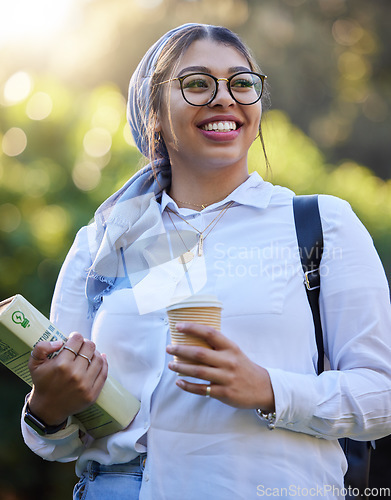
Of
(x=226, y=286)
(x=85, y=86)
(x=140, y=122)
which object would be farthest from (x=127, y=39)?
(x=226, y=286)

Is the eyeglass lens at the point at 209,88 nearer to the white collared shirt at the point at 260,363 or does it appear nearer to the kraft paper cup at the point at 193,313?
the white collared shirt at the point at 260,363

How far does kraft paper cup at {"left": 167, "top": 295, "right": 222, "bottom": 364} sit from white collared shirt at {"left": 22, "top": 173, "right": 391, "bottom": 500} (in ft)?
0.70

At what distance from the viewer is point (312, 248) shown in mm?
1732

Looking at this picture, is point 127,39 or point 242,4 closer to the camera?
point 127,39

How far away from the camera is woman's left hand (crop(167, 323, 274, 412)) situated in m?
1.42

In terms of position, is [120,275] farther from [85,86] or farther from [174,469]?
[85,86]

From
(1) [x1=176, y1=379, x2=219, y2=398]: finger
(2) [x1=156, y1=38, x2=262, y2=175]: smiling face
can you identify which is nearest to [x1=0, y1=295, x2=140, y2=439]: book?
(1) [x1=176, y1=379, x2=219, y2=398]: finger

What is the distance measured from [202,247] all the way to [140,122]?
64cm

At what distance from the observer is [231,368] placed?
1454 millimetres

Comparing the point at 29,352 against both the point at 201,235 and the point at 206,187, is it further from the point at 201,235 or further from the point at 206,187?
the point at 206,187

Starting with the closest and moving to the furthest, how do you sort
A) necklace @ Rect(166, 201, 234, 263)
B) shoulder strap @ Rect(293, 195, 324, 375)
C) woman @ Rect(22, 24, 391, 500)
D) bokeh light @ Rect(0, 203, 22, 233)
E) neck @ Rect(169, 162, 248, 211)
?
woman @ Rect(22, 24, 391, 500), shoulder strap @ Rect(293, 195, 324, 375), necklace @ Rect(166, 201, 234, 263), neck @ Rect(169, 162, 248, 211), bokeh light @ Rect(0, 203, 22, 233)

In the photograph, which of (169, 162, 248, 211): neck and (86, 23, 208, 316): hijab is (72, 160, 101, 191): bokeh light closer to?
(86, 23, 208, 316): hijab

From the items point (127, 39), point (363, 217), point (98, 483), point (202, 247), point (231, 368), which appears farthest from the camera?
point (127, 39)

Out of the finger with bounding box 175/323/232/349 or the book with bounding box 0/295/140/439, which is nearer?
the finger with bounding box 175/323/232/349
